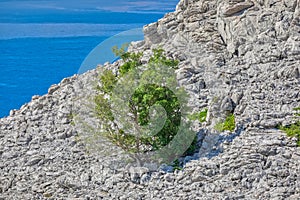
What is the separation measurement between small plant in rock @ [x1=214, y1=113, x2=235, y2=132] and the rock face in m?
0.20

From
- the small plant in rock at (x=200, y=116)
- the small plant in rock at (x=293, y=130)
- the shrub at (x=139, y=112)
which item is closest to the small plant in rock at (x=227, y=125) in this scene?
the small plant in rock at (x=200, y=116)

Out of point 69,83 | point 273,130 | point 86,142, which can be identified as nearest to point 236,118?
point 273,130

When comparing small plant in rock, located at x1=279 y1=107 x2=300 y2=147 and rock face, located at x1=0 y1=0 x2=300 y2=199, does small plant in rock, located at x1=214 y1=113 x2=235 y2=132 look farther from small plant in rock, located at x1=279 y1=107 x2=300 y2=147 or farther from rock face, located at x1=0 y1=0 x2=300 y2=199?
small plant in rock, located at x1=279 y1=107 x2=300 y2=147

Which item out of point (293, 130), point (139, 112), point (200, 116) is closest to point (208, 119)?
point (200, 116)

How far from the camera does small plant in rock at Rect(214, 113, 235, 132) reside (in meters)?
24.9

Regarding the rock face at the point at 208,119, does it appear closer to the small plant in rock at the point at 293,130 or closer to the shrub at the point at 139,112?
the small plant in rock at the point at 293,130

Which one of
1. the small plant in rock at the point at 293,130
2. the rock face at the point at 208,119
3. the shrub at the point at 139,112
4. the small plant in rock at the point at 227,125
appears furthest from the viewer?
the small plant in rock at the point at 227,125

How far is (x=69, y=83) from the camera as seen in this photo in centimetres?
3312

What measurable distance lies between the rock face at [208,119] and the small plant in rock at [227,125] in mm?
205

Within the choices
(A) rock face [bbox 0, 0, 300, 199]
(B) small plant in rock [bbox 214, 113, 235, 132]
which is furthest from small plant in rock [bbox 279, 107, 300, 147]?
(B) small plant in rock [bbox 214, 113, 235, 132]

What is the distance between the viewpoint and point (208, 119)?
2572 centimetres

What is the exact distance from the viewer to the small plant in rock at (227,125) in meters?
24.9

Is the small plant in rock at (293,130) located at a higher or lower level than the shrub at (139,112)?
lower

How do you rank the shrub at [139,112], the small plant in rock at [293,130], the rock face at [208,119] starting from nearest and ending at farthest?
the rock face at [208,119]
the small plant in rock at [293,130]
the shrub at [139,112]
